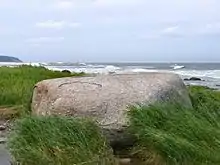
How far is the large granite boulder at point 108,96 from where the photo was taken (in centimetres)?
770

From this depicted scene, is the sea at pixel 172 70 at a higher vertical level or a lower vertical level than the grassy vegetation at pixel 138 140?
lower

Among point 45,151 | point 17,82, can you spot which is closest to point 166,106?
point 45,151

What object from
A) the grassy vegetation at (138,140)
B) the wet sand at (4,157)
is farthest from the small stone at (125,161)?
the wet sand at (4,157)

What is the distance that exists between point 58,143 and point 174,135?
5.14 feet

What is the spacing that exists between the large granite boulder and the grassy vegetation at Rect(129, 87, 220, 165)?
360 millimetres

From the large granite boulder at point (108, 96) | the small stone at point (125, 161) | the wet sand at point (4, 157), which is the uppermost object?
the large granite boulder at point (108, 96)

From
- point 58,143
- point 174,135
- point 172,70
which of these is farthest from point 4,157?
point 172,70

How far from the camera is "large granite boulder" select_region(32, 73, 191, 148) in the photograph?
7703 millimetres

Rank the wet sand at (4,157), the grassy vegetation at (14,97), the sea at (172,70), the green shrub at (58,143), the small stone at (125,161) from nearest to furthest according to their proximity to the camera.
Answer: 1. the green shrub at (58,143)
2. the small stone at (125,161)
3. the wet sand at (4,157)
4. the grassy vegetation at (14,97)
5. the sea at (172,70)

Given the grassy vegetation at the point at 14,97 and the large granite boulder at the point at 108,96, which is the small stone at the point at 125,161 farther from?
the grassy vegetation at the point at 14,97

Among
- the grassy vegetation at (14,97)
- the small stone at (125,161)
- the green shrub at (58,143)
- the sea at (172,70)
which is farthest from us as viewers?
the sea at (172,70)

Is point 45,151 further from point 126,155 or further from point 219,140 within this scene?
point 219,140

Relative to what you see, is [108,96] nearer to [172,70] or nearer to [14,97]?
[14,97]

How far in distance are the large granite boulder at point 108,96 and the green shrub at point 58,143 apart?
518mm
